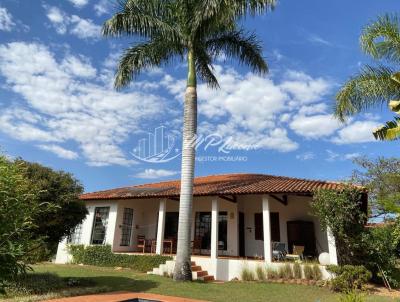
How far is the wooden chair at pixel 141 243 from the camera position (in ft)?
60.4

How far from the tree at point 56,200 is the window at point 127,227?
7.37m

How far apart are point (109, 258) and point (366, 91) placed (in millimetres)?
14496

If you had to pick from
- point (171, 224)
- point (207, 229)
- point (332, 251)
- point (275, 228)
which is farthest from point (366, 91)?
point (171, 224)

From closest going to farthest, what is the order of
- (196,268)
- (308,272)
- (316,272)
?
(316,272) → (308,272) → (196,268)

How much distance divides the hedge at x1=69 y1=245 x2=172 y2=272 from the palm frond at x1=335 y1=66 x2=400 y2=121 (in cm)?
1019

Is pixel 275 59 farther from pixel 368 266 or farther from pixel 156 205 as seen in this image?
pixel 156 205

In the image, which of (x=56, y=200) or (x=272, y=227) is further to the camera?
(x=272, y=227)

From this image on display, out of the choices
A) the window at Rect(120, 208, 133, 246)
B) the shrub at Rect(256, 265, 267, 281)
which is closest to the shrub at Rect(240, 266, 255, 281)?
the shrub at Rect(256, 265, 267, 281)

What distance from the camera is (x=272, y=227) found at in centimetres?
1792

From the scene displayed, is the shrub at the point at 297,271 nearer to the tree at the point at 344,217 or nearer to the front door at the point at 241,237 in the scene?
the tree at the point at 344,217

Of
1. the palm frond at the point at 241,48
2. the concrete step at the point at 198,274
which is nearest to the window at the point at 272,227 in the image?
the concrete step at the point at 198,274

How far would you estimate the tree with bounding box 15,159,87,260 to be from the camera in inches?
440

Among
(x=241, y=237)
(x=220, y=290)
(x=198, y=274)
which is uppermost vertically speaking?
(x=241, y=237)

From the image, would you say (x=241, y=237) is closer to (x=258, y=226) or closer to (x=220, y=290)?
(x=258, y=226)
